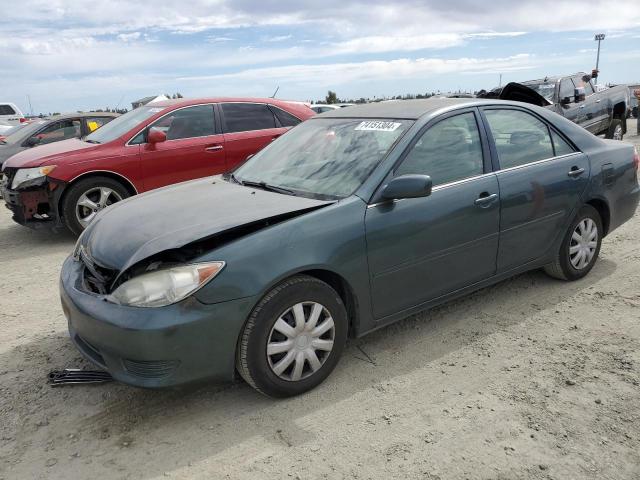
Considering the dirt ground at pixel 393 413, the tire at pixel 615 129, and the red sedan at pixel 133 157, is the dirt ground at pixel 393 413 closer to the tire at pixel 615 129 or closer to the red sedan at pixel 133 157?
the red sedan at pixel 133 157

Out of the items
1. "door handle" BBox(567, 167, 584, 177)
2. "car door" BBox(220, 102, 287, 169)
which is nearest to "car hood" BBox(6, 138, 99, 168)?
"car door" BBox(220, 102, 287, 169)

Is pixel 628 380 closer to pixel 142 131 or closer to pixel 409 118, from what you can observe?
pixel 409 118

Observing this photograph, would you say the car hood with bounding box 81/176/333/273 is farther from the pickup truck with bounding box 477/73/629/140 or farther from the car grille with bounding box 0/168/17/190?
the pickup truck with bounding box 477/73/629/140

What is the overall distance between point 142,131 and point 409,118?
4.24m

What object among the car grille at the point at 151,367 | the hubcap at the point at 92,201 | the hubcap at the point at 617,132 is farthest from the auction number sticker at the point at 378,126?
the hubcap at the point at 617,132

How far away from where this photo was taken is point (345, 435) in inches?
106

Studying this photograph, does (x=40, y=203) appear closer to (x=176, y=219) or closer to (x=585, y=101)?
(x=176, y=219)

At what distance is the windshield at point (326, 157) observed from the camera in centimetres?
335

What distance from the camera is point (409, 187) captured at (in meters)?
3.10

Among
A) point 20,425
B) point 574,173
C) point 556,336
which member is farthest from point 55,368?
point 574,173

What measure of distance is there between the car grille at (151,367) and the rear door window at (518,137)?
2.60 metres

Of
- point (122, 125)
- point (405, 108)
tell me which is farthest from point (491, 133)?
point (122, 125)

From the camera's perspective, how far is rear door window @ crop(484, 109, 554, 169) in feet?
12.8

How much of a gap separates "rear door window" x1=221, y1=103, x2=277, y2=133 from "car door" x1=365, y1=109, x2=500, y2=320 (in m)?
4.17
